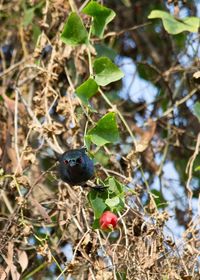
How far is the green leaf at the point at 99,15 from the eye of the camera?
2619mm

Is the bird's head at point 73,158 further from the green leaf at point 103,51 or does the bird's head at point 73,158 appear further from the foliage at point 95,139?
the green leaf at point 103,51

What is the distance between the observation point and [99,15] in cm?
267

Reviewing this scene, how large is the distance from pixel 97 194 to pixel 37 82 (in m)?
0.90

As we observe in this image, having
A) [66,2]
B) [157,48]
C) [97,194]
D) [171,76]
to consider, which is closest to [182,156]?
[171,76]

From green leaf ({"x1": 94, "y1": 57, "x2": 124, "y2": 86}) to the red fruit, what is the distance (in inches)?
16.0

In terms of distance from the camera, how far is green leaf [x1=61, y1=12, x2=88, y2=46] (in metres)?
2.63

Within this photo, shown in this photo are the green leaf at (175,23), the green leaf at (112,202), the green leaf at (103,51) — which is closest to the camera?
the green leaf at (112,202)

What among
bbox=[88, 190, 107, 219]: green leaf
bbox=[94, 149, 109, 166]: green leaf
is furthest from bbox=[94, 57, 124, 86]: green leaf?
bbox=[94, 149, 109, 166]: green leaf

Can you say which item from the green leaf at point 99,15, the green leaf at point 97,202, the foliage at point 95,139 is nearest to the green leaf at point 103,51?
the foliage at point 95,139

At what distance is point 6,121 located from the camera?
120 inches

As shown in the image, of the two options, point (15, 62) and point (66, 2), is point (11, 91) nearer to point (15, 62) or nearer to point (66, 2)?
point (15, 62)

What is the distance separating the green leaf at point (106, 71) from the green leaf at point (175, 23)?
1.24 ft

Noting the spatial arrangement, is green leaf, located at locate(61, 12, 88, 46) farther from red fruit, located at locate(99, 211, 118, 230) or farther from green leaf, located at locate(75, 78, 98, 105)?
red fruit, located at locate(99, 211, 118, 230)

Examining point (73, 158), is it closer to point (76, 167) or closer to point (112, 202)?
point (76, 167)
